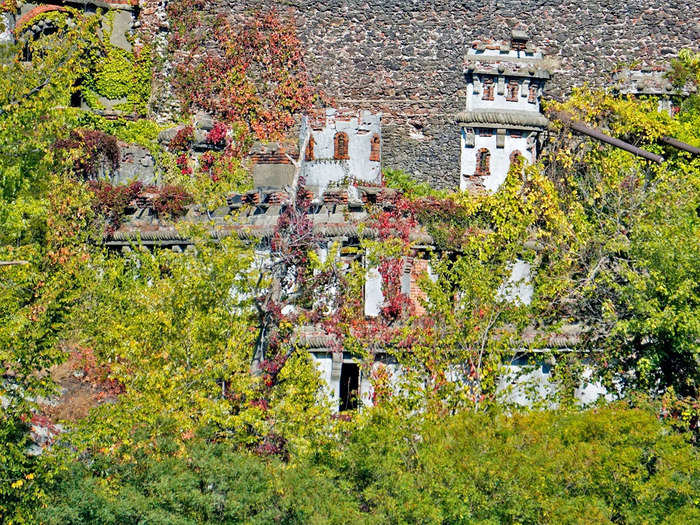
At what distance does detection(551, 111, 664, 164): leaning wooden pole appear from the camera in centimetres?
3072

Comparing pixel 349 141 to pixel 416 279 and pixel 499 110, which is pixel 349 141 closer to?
pixel 499 110

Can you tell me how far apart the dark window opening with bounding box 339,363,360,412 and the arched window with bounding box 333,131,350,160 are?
9229 mm

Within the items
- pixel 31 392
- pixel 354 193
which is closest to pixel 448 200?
pixel 354 193

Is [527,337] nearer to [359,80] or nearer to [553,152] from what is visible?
[553,152]

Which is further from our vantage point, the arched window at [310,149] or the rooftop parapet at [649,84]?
the rooftop parapet at [649,84]

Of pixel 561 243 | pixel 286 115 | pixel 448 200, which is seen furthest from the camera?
pixel 286 115

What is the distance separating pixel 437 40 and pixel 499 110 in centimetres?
394

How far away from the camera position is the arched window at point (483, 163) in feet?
108

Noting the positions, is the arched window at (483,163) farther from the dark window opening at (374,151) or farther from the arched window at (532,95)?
the dark window opening at (374,151)

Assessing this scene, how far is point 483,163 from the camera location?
33.0 meters

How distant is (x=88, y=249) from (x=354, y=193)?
6.98 meters

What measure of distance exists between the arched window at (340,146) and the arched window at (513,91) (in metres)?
4.90

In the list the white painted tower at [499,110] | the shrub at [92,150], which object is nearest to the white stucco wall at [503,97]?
the white painted tower at [499,110]

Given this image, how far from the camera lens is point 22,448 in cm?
2039
